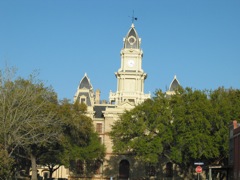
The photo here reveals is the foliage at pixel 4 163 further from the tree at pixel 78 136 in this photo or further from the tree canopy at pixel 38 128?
the tree at pixel 78 136

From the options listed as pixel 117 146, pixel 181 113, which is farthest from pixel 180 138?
pixel 117 146

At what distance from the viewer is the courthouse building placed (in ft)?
262

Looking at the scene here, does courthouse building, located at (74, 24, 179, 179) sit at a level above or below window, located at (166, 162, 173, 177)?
above

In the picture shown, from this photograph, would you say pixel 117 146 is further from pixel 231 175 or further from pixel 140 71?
pixel 140 71

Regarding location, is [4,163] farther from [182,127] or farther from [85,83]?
[85,83]

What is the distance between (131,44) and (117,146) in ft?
170

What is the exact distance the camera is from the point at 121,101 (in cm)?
9975

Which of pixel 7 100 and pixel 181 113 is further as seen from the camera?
pixel 181 113

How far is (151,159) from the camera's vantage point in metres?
56.8

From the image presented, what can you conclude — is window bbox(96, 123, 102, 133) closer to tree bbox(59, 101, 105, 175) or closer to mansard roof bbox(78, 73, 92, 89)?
tree bbox(59, 101, 105, 175)

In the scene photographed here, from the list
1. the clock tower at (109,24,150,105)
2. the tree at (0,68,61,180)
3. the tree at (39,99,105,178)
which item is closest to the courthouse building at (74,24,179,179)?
the clock tower at (109,24,150,105)

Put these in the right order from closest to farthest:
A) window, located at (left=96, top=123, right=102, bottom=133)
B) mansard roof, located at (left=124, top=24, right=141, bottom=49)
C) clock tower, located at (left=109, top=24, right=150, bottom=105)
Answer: window, located at (left=96, top=123, right=102, bottom=133) → clock tower, located at (left=109, top=24, right=150, bottom=105) → mansard roof, located at (left=124, top=24, right=141, bottom=49)

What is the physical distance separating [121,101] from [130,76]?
821cm

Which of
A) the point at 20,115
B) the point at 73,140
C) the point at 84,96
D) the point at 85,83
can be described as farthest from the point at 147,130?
the point at 85,83
